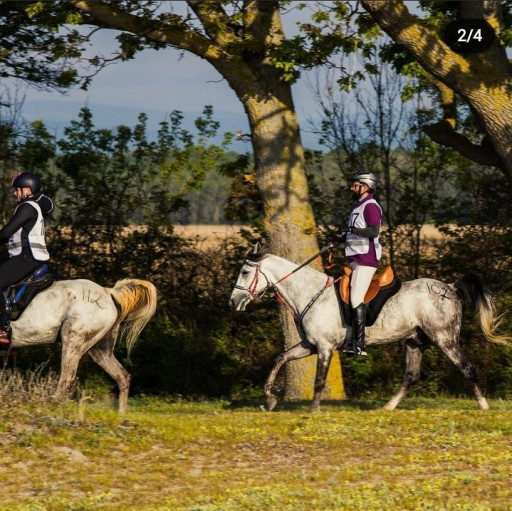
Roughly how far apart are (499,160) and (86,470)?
905 centimetres

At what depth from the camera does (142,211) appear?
72.2 feet

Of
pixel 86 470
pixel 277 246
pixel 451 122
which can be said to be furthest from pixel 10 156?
pixel 86 470

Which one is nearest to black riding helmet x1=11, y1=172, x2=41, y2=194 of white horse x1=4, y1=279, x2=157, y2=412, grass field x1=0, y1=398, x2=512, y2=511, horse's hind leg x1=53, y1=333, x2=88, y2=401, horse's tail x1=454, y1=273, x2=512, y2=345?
white horse x1=4, y1=279, x2=157, y2=412

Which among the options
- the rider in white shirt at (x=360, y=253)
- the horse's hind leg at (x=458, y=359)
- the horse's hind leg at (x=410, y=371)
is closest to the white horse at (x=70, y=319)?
the rider in white shirt at (x=360, y=253)

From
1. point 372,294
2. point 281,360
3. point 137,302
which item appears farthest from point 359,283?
point 137,302

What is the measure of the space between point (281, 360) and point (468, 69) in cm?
525

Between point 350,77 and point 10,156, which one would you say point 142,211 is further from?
point 350,77

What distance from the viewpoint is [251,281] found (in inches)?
531

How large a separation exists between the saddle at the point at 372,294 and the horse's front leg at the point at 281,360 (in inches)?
24.3

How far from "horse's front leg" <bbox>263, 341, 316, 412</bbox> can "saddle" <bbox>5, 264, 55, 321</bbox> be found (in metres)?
2.97

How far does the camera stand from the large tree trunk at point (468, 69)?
15141 millimetres

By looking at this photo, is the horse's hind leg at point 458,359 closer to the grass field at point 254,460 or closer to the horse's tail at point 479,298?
the horse's tail at point 479,298

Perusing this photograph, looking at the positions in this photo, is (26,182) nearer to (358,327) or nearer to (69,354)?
(69,354)

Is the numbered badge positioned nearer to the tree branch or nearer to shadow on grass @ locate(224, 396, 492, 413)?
the tree branch
